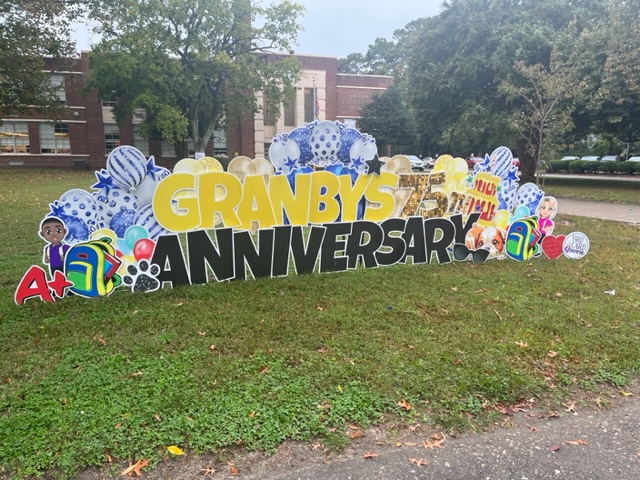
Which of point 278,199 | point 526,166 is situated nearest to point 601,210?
point 526,166

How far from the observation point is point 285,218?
678 cm

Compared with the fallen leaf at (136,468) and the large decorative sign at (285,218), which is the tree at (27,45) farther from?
the fallen leaf at (136,468)

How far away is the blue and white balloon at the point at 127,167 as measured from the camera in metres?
5.71

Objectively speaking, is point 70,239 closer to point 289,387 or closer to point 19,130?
point 289,387

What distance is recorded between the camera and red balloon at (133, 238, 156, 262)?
596 cm

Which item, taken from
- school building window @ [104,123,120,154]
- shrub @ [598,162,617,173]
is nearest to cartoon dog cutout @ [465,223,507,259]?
shrub @ [598,162,617,173]

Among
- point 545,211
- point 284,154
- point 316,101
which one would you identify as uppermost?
point 316,101

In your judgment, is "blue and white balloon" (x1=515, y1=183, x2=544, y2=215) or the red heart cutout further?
the red heart cutout

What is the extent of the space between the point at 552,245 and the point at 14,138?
4515cm

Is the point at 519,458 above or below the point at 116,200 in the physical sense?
below

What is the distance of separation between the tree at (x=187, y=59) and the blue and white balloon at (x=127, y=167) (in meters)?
24.8

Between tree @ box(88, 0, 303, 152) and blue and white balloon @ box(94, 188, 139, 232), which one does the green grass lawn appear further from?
tree @ box(88, 0, 303, 152)

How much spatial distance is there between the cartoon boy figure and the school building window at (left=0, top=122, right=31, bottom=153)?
42220mm

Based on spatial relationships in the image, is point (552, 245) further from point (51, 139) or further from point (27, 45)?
point (51, 139)
